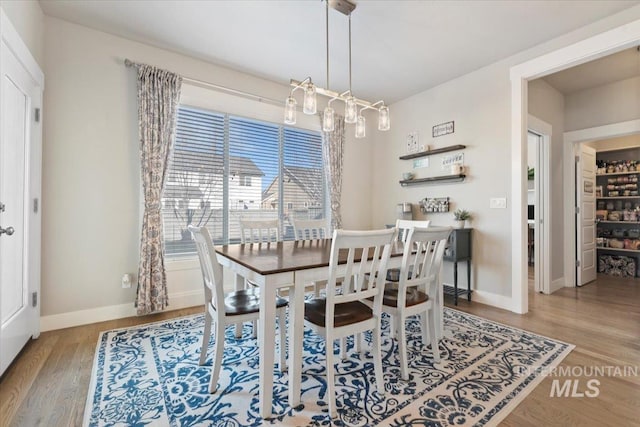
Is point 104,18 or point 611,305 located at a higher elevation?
point 104,18

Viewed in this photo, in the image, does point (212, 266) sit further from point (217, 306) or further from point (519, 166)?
point (519, 166)

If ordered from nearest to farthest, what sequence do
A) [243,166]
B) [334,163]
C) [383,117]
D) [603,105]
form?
[383,117] < [243,166] < [603,105] < [334,163]

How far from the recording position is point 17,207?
2.09 meters

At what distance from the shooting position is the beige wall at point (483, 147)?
3.19 meters

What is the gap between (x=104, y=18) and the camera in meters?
2.57

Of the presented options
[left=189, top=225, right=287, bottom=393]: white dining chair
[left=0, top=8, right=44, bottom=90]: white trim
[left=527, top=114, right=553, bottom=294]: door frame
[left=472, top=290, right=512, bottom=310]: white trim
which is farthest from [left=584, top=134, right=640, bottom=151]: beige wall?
[left=0, top=8, right=44, bottom=90]: white trim

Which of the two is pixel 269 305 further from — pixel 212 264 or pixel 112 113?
pixel 112 113

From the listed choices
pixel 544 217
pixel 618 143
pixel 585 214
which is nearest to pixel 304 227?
pixel 544 217

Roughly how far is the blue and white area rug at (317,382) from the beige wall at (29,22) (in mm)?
2318

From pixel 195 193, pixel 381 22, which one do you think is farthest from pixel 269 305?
pixel 381 22

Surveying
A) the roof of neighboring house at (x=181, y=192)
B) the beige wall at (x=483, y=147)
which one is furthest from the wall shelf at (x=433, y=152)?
the roof of neighboring house at (x=181, y=192)

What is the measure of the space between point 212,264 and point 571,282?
4787 millimetres

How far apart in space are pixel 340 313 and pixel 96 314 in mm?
2444

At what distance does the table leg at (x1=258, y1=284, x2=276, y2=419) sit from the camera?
4.89 ft
